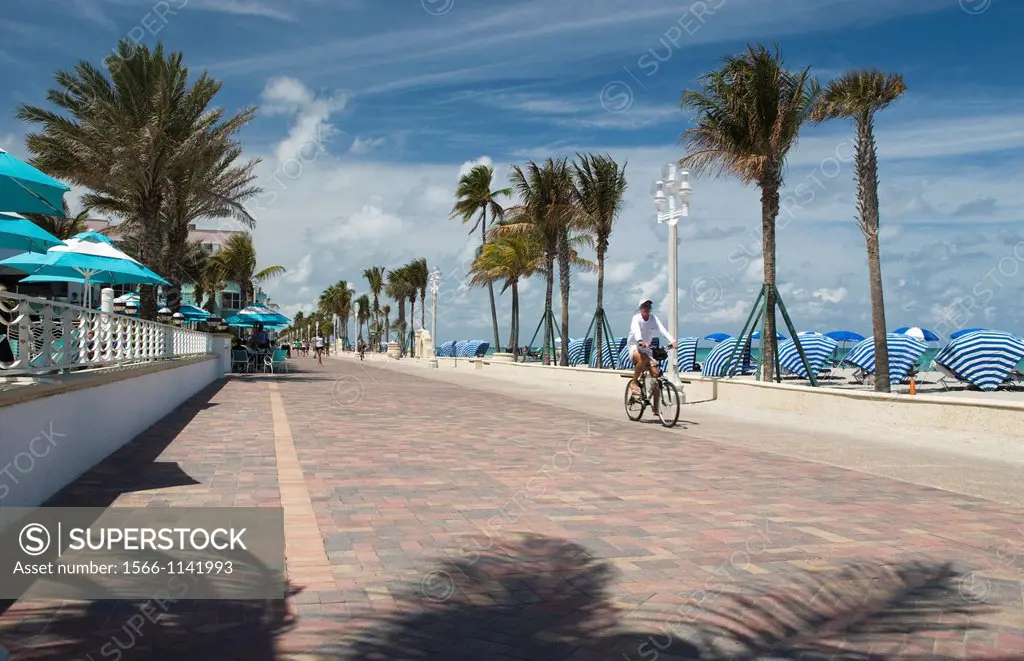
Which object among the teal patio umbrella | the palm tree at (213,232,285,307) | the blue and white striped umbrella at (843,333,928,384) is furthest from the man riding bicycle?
the palm tree at (213,232,285,307)

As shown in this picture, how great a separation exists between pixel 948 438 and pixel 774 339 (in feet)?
27.2

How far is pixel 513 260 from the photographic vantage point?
4462cm

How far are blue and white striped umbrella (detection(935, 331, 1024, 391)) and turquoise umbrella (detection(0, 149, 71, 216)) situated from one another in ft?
79.7

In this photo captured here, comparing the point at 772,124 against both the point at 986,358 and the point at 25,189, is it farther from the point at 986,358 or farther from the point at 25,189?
the point at 25,189

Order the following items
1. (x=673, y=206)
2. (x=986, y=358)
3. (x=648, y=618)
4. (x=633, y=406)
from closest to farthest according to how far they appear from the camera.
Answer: (x=648, y=618) → (x=633, y=406) → (x=673, y=206) → (x=986, y=358)

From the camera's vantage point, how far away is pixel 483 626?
12.8 feet

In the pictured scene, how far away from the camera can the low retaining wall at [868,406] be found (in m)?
10.7

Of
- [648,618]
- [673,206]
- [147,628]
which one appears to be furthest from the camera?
[673,206]

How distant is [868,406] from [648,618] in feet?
33.1

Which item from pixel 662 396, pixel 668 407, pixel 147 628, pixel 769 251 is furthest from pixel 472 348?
pixel 147 628

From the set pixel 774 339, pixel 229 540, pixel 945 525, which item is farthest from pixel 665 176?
pixel 229 540

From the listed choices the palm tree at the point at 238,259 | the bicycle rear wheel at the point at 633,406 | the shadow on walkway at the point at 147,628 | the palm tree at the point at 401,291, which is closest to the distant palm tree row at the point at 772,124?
the bicycle rear wheel at the point at 633,406

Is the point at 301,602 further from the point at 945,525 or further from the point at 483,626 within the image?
the point at 945,525

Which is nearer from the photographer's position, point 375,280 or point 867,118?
point 867,118
